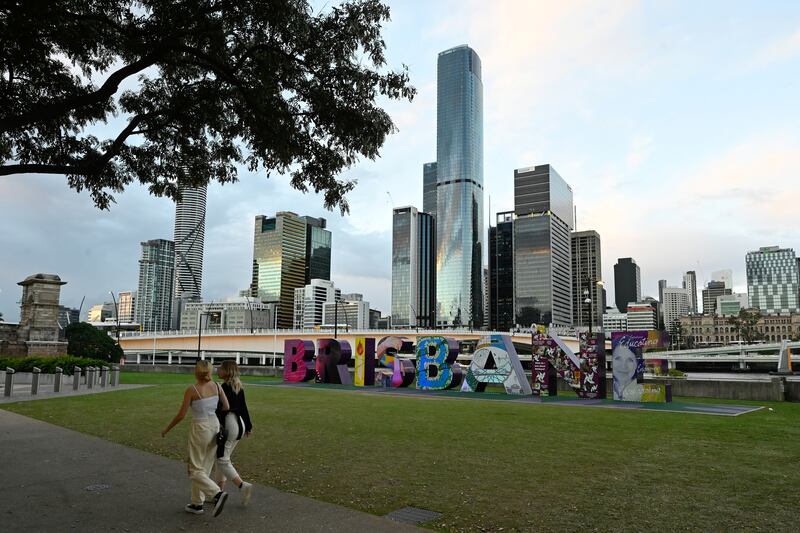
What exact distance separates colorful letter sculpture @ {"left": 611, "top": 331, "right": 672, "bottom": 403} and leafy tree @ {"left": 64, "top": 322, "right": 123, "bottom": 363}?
55567 millimetres

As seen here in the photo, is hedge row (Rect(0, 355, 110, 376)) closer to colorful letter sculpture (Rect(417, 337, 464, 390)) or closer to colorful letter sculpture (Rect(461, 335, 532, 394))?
colorful letter sculpture (Rect(417, 337, 464, 390))

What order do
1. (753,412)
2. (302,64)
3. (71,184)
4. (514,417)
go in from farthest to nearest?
(753,412), (514,417), (71,184), (302,64)

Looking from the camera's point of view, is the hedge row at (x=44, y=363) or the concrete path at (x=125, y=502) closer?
the concrete path at (x=125, y=502)

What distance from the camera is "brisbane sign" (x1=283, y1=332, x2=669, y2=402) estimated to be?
25.4 metres

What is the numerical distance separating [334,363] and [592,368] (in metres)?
18.1

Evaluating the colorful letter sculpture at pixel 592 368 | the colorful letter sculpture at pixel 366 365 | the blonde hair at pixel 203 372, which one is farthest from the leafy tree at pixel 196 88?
the colorful letter sculpture at pixel 366 365

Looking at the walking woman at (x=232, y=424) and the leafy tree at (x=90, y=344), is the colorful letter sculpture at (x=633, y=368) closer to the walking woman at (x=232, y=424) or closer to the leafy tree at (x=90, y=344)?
the walking woman at (x=232, y=424)

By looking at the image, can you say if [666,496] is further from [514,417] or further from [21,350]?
[21,350]

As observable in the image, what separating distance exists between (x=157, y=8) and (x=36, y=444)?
9279 millimetres

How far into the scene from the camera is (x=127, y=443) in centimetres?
1187

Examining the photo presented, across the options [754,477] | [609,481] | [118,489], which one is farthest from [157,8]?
[754,477]

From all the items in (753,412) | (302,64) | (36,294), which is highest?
(302,64)

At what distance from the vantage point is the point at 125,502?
7266 millimetres

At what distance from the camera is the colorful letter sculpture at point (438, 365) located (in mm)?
32125
